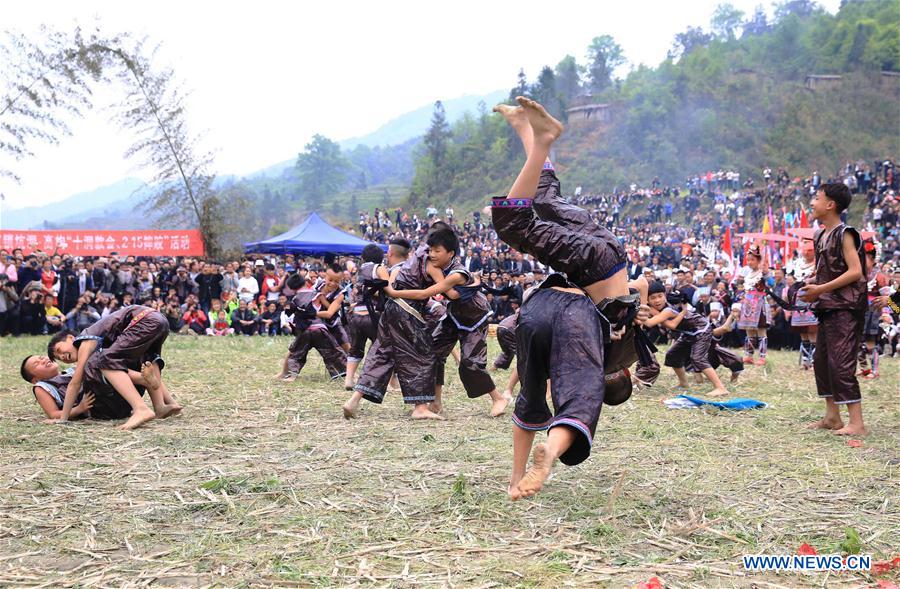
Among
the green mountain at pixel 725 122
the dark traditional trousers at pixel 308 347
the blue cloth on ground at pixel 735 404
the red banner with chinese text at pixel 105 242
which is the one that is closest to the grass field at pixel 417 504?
the blue cloth on ground at pixel 735 404

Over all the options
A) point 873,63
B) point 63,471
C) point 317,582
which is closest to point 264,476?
point 63,471

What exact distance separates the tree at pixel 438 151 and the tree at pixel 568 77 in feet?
77.9

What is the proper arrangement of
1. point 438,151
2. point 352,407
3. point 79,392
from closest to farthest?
point 79,392, point 352,407, point 438,151

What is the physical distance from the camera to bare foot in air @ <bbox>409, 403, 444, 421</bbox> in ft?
23.1

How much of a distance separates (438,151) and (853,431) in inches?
2757

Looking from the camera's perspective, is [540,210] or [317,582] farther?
[540,210]

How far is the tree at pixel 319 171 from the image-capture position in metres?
111

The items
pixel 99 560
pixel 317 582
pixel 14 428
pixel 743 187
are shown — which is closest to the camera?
pixel 317 582

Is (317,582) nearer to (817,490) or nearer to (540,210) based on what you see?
(540,210)

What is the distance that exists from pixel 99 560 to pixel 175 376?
22.7ft

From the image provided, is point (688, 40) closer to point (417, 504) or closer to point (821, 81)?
point (821, 81)

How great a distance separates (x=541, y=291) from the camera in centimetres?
393

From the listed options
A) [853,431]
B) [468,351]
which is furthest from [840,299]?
[468,351]

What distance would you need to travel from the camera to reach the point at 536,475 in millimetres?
3256
